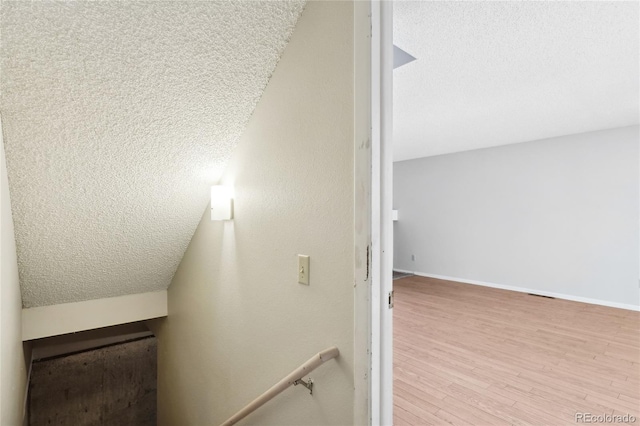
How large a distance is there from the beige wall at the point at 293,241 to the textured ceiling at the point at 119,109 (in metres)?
0.16

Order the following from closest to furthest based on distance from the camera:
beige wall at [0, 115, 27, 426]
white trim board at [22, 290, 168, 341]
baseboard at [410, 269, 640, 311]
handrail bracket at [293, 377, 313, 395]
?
handrail bracket at [293, 377, 313, 395]
beige wall at [0, 115, 27, 426]
white trim board at [22, 290, 168, 341]
baseboard at [410, 269, 640, 311]

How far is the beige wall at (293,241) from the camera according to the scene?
1.09m

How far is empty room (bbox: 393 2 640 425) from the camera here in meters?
2.09

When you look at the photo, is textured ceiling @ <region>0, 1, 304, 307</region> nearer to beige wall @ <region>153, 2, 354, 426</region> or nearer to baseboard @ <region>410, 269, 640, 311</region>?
beige wall @ <region>153, 2, 354, 426</region>

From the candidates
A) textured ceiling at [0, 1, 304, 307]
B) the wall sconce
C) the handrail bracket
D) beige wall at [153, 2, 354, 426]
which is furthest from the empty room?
the wall sconce

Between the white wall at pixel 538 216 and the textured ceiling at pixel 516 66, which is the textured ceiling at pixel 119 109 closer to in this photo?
the textured ceiling at pixel 516 66

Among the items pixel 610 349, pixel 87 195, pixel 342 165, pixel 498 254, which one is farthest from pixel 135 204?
pixel 498 254

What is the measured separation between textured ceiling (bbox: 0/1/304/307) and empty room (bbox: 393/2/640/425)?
1.05 meters

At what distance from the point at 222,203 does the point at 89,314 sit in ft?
5.58

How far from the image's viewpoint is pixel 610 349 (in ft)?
10.3

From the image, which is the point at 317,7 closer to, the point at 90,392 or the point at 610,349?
the point at 90,392

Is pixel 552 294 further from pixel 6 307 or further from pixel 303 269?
pixel 6 307

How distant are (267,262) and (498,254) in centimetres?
530

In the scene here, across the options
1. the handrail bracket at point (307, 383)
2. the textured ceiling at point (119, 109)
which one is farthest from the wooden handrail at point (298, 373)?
the textured ceiling at point (119, 109)
